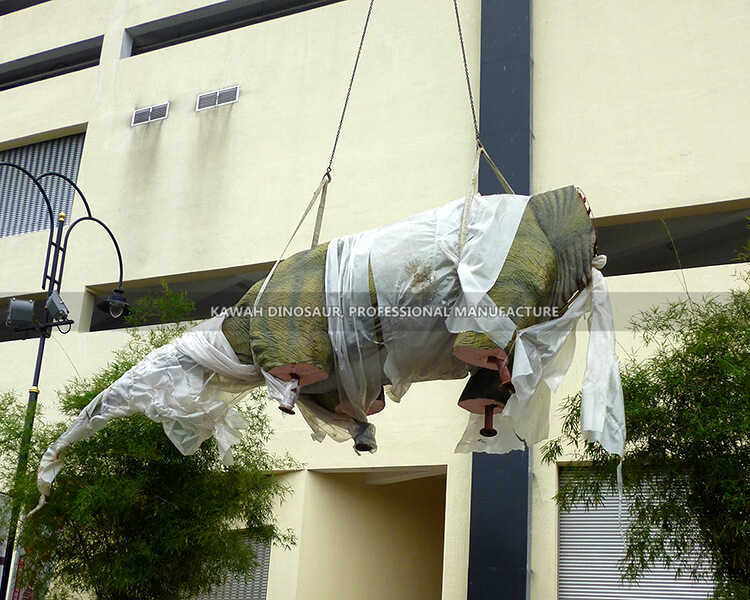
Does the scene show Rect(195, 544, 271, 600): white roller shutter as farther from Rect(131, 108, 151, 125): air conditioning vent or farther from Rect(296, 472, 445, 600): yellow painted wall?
Rect(131, 108, 151, 125): air conditioning vent

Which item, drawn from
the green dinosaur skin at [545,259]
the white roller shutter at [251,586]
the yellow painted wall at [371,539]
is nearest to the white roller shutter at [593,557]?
the yellow painted wall at [371,539]

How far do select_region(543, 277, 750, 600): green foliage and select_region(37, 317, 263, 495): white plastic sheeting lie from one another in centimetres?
276

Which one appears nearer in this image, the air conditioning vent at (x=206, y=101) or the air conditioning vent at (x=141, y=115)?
the air conditioning vent at (x=206, y=101)

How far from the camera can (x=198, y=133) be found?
12836mm

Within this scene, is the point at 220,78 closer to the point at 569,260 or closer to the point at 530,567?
the point at 530,567

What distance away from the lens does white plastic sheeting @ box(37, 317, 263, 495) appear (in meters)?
5.86

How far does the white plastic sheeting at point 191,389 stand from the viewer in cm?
586

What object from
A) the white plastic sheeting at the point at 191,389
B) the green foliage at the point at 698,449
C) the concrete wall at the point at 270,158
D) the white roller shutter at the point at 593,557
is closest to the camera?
the white plastic sheeting at the point at 191,389

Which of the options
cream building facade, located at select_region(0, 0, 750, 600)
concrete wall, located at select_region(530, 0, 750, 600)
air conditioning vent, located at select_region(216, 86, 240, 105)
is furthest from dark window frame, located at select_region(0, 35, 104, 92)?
concrete wall, located at select_region(530, 0, 750, 600)

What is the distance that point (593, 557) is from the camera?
30.5 ft

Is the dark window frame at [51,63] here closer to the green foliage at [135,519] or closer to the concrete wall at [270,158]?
the concrete wall at [270,158]

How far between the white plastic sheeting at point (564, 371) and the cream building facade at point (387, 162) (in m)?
4.15

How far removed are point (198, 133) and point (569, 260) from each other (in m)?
8.63

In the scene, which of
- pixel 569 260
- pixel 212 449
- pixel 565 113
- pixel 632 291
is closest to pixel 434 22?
pixel 565 113
